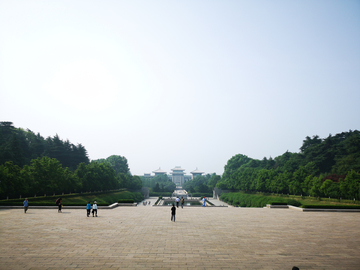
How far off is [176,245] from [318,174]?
6488cm

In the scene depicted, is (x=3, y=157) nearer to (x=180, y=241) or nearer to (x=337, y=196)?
(x=180, y=241)

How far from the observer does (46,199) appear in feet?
126

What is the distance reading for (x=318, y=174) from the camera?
6662 centimetres

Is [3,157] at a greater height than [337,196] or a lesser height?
greater

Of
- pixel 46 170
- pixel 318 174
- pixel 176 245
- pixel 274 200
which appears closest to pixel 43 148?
pixel 46 170

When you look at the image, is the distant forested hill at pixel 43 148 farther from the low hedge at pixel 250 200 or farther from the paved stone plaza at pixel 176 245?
the paved stone plaza at pixel 176 245

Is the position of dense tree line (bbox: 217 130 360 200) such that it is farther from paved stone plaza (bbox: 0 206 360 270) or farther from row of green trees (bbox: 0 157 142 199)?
row of green trees (bbox: 0 157 142 199)

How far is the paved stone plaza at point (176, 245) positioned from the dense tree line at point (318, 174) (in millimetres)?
25105

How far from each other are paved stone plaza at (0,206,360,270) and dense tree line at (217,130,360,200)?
82.4 ft

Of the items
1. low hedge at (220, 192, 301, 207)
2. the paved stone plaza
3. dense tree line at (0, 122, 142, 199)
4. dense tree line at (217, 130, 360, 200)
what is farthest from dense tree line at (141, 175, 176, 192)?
the paved stone plaza

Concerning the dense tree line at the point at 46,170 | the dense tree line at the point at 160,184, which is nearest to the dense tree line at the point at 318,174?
the dense tree line at the point at 160,184

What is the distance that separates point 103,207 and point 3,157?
3691 centimetres

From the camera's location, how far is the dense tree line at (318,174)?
40.8 m

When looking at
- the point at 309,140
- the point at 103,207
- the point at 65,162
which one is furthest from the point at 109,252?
the point at 309,140
